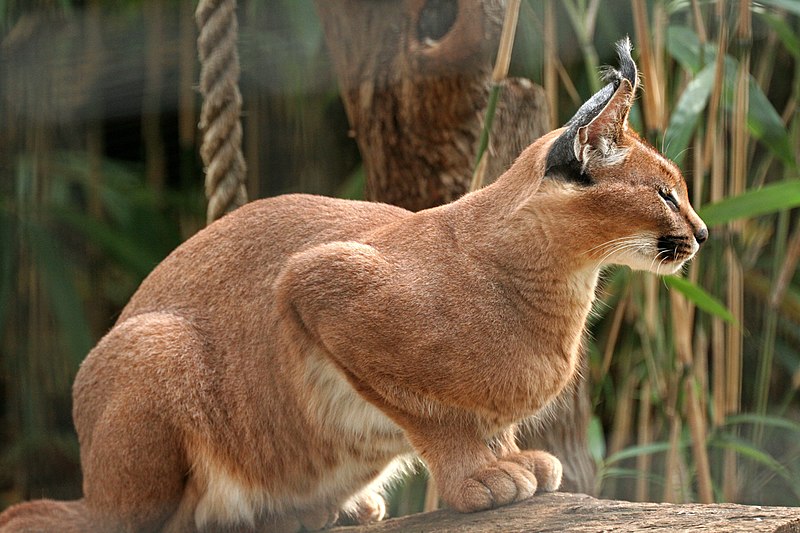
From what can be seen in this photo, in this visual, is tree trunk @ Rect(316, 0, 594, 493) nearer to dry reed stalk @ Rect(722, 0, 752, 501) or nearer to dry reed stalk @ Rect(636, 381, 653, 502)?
dry reed stalk @ Rect(722, 0, 752, 501)

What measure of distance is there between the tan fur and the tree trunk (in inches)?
19.6

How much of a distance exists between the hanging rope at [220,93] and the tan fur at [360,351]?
22 centimetres

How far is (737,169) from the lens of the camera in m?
2.93

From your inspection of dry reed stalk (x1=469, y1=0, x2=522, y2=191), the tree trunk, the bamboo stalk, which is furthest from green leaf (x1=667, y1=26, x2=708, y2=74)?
dry reed stalk (x1=469, y1=0, x2=522, y2=191)

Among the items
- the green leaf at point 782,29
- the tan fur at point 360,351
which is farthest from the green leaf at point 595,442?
the green leaf at point 782,29

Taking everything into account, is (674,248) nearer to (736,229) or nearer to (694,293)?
(694,293)

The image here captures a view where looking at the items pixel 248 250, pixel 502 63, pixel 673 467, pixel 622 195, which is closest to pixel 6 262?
pixel 248 250

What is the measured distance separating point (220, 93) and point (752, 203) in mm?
1314

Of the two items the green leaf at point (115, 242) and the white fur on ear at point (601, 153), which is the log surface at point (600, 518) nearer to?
the white fur on ear at point (601, 153)

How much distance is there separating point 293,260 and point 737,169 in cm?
140

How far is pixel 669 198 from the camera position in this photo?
6.44 feet

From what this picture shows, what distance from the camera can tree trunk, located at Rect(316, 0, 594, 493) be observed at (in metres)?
2.56

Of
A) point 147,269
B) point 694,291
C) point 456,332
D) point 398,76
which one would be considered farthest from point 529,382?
point 147,269

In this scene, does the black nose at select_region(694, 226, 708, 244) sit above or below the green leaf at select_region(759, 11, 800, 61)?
below
